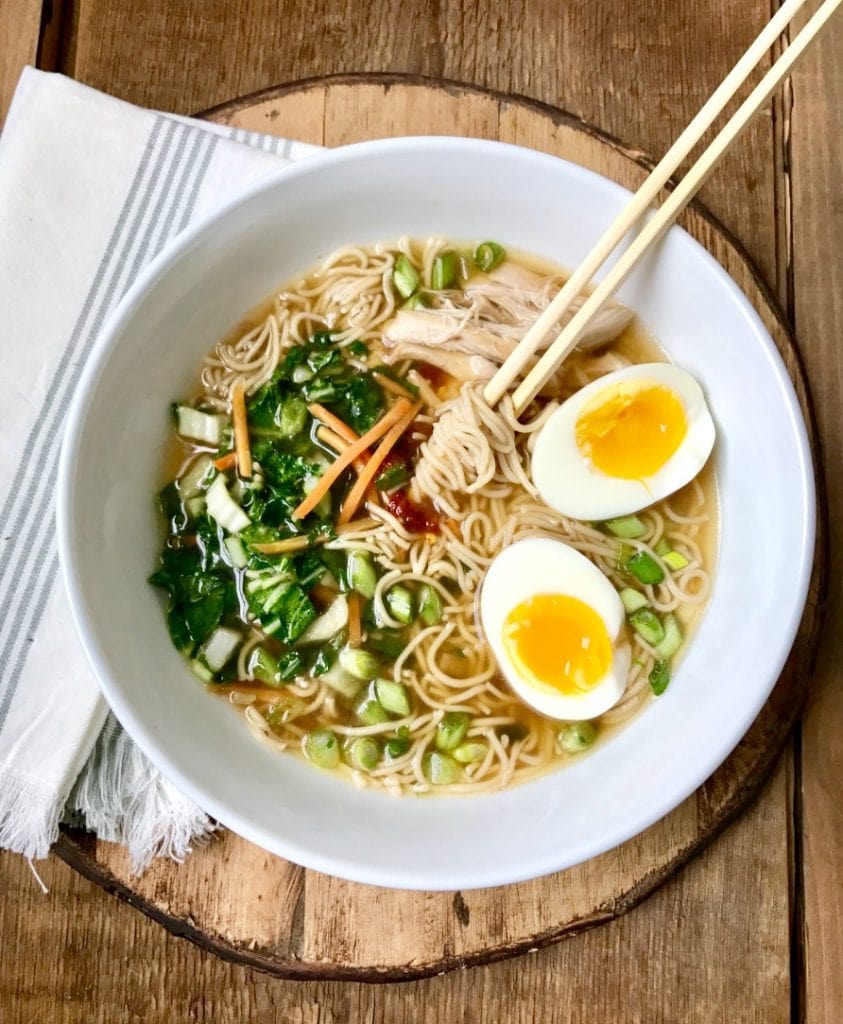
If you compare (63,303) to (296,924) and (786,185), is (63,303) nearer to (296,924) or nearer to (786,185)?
(296,924)

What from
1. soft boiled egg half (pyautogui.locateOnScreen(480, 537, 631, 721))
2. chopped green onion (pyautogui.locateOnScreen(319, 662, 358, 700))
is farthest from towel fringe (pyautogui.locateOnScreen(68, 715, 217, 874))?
soft boiled egg half (pyautogui.locateOnScreen(480, 537, 631, 721))

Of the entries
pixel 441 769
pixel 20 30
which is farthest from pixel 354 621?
pixel 20 30

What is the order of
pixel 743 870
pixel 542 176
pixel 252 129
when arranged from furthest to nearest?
pixel 252 129 < pixel 743 870 < pixel 542 176

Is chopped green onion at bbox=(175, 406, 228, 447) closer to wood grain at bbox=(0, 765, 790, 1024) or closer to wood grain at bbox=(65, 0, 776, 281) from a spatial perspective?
wood grain at bbox=(65, 0, 776, 281)

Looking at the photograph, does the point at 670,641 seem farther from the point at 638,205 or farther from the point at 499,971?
the point at 638,205

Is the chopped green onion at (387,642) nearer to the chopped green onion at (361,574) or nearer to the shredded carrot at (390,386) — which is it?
the chopped green onion at (361,574)

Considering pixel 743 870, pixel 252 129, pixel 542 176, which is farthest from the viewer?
pixel 252 129

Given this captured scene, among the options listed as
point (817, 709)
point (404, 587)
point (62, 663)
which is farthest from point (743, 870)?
point (62, 663)

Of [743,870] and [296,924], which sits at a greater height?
[743,870]
